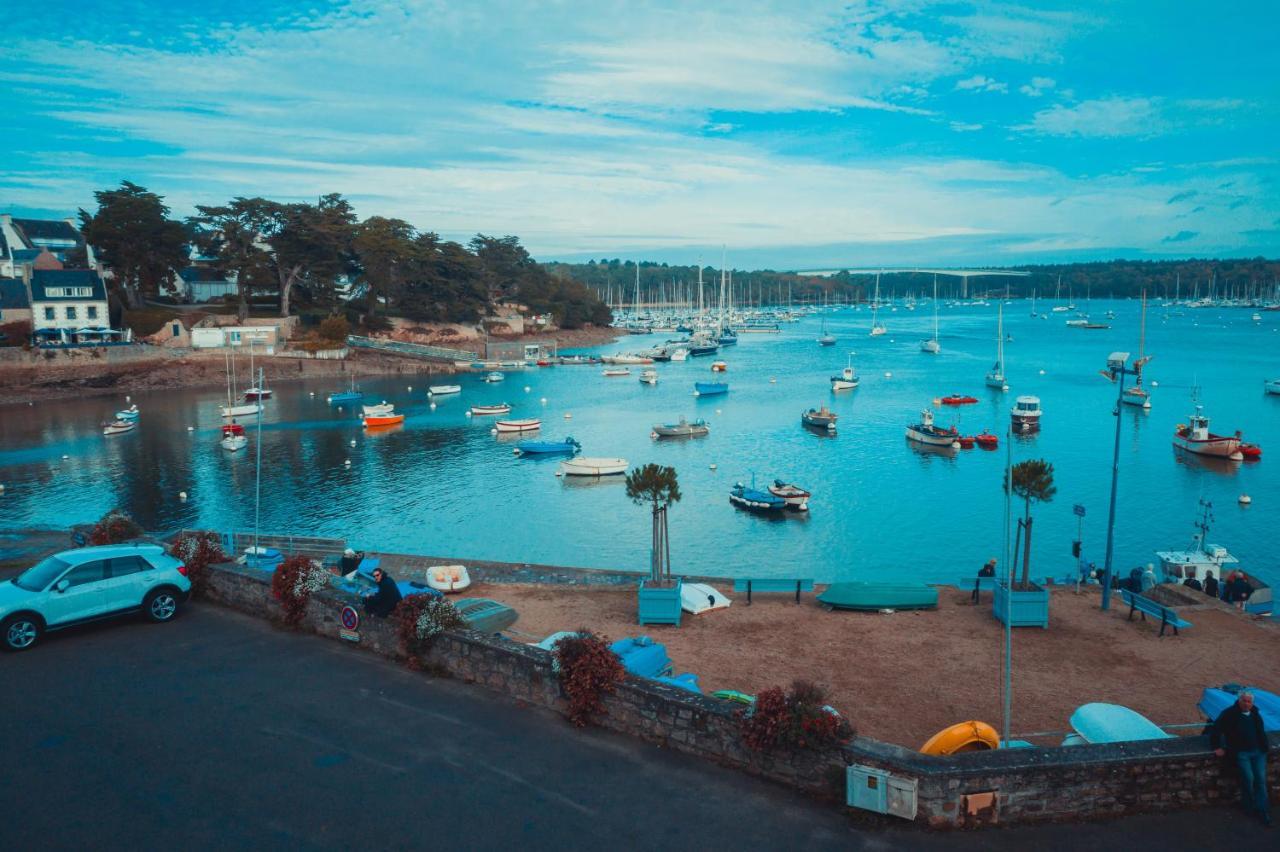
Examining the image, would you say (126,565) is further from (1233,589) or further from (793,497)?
(793,497)

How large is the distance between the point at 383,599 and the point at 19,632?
4.97m

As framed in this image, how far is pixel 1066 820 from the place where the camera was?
7246 mm

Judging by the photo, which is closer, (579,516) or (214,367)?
(579,516)

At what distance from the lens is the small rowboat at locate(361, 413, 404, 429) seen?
2255 inches

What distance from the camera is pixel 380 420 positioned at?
5778 cm

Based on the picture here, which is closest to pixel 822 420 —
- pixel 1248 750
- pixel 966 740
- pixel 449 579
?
pixel 449 579

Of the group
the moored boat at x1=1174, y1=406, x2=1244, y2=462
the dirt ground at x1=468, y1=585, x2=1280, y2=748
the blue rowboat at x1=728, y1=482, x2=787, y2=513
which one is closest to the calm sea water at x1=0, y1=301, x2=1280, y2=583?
the blue rowboat at x1=728, y1=482, x2=787, y2=513

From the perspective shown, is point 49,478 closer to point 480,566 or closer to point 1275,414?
point 480,566

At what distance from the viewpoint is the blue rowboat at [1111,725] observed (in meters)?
9.00

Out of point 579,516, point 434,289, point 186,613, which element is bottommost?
point 579,516

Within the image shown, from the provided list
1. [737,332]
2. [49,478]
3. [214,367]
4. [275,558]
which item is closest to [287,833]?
[275,558]

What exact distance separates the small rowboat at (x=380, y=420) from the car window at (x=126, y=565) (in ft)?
150

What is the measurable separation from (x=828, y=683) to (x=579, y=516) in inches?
947

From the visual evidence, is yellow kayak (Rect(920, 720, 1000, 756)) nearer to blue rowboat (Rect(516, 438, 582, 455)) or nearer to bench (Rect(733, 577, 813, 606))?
bench (Rect(733, 577, 813, 606))
